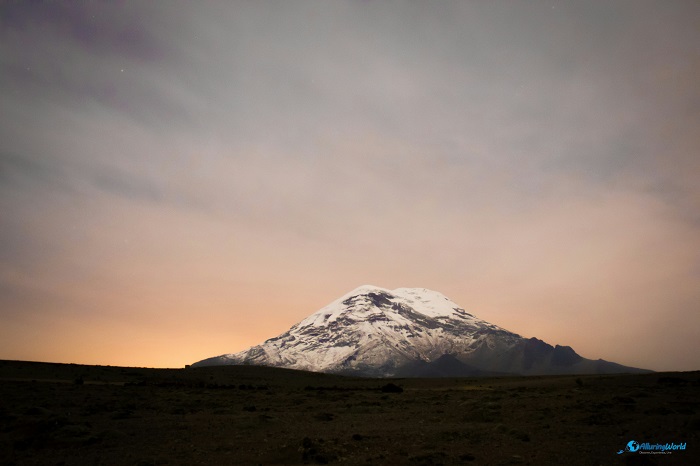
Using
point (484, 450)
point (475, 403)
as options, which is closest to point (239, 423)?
point (484, 450)

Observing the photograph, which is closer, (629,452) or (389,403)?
(629,452)

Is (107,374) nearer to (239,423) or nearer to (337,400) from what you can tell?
(337,400)

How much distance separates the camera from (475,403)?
91.8 feet

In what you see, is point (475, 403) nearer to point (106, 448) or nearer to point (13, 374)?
point (106, 448)

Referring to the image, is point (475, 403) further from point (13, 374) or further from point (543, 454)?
point (13, 374)

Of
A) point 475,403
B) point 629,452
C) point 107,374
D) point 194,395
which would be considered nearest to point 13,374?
point 107,374

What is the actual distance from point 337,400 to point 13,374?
1644 inches

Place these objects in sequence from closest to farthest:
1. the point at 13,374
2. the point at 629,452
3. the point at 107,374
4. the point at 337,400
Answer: the point at 629,452
the point at 337,400
the point at 13,374
the point at 107,374

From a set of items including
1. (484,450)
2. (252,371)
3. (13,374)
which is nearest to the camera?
(484,450)

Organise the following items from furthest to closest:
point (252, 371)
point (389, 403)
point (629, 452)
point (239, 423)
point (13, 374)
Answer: point (252, 371)
point (13, 374)
point (389, 403)
point (239, 423)
point (629, 452)

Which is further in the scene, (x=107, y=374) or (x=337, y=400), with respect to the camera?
(x=107, y=374)

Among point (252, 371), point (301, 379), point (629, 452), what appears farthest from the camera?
point (252, 371)

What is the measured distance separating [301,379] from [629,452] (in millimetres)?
58677

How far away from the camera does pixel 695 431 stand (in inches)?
653
